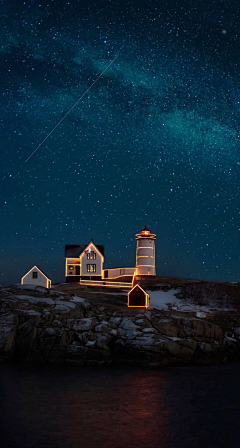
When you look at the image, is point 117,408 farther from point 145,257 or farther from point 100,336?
point 145,257

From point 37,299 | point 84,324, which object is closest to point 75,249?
point 37,299

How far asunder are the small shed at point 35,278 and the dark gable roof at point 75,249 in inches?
549

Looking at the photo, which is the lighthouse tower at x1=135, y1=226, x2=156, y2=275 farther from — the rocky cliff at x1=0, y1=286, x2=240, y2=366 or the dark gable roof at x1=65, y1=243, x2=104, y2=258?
the rocky cliff at x1=0, y1=286, x2=240, y2=366

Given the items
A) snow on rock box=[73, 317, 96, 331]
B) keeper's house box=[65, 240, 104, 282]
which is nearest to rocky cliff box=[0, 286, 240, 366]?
snow on rock box=[73, 317, 96, 331]

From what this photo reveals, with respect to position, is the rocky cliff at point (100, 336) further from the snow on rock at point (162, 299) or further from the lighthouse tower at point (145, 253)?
the lighthouse tower at point (145, 253)

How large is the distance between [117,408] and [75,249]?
56.3m

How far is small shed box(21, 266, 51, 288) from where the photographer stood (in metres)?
62.2

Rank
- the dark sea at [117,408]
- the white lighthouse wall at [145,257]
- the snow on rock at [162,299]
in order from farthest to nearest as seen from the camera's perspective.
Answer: the white lighthouse wall at [145,257]
the snow on rock at [162,299]
the dark sea at [117,408]

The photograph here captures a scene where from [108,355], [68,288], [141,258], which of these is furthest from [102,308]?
[141,258]

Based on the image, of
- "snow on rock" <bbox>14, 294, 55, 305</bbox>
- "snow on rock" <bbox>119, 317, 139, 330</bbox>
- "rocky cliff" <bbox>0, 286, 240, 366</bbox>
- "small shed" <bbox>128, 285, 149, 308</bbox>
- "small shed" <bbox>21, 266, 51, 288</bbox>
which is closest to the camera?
"rocky cliff" <bbox>0, 286, 240, 366</bbox>

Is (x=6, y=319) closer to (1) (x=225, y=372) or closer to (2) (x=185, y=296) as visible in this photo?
(1) (x=225, y=372)

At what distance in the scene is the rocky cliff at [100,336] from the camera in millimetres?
37062

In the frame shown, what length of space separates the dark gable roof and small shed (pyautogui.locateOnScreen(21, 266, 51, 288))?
1393 centimetres

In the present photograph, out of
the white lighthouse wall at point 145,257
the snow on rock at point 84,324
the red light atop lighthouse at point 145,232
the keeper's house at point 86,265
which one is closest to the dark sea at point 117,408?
the snow on rock at point 84,324
